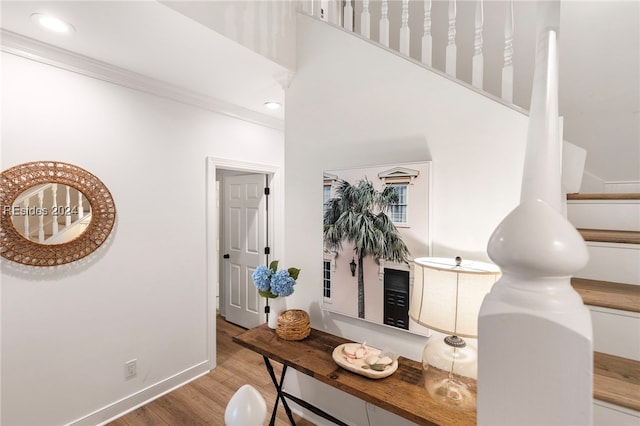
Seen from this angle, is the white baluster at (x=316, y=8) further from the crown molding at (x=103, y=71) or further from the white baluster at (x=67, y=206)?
the white baluster at (x=67, y=206)

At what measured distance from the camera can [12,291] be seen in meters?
1.74

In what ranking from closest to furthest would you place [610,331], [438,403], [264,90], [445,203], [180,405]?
[610,331], [438,403], [445,203], [180,405], [264,90]

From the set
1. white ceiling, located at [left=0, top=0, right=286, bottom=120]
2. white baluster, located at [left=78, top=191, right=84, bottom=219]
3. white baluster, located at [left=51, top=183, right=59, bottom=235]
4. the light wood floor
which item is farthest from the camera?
the light wood floor

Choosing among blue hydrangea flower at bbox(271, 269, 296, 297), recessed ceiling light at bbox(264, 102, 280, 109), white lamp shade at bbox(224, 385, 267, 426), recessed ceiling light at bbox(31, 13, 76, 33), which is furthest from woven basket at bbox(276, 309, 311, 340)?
recessed ceiling light at bbox(31, 13, 76, 33)

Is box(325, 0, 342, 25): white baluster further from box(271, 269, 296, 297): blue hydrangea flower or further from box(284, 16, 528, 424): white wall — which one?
box(271, 269, 296, 297): blue hydrangea flower

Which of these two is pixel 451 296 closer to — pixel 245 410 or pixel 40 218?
pixel 245 410

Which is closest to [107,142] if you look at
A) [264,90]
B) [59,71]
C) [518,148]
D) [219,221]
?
[59,71]

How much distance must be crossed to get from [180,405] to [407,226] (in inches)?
88.7

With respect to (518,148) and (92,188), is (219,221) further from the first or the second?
(518,148)

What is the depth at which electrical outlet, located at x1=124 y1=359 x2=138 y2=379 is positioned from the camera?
2219mm

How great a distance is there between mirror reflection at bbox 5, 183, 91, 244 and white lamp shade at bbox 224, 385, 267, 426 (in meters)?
2.13

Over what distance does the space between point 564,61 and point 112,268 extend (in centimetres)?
381

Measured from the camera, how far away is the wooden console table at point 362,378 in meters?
1.19

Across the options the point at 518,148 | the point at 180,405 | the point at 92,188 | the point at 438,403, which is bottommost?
the point at 180,405
